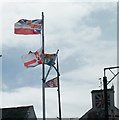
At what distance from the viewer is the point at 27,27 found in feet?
107

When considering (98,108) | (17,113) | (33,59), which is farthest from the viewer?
(17,113)

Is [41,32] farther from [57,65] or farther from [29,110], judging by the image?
[29,110]

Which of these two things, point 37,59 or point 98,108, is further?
A: point 98,108

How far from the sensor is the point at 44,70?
31891 millimetres

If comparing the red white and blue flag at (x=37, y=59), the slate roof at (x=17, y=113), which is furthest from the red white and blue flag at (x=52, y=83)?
the slate roof at (x=17, y=113)

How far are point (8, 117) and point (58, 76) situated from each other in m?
26.0

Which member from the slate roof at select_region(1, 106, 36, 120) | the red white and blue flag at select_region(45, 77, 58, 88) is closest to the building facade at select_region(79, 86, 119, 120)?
A: the slate roof at select_region(1, 106, 36, 120)

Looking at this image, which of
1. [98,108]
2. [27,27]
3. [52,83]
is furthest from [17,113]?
[27,27]

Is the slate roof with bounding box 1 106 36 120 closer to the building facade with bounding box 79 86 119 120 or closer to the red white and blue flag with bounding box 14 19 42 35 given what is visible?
the building facade with bounding box 79 86 119 120

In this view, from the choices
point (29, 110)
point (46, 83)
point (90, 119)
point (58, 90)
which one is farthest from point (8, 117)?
point (46, 83)

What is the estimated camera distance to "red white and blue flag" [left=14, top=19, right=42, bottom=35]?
106ft

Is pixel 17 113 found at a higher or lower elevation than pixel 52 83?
lower

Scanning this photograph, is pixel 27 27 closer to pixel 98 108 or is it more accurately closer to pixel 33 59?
pixel 33 59

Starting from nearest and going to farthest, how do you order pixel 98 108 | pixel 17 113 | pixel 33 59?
1. pixel 33 59
2. pixel 98 108
3. pixel 17 113
